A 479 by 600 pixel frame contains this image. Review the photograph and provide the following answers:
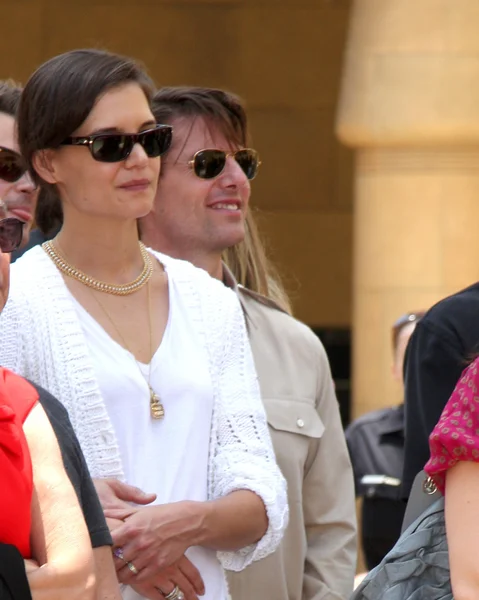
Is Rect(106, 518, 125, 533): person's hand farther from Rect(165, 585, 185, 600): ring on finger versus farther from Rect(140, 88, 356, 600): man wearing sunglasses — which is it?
Rect(140, 88, 356, 600): man wearing sunglasses

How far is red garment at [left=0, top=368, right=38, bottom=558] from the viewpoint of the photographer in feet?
9.05

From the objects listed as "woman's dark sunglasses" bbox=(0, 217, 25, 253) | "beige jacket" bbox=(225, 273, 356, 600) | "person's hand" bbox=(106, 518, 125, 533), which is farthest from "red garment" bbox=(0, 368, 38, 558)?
"beige jacket" bbox=(225, 273, 356, 600)

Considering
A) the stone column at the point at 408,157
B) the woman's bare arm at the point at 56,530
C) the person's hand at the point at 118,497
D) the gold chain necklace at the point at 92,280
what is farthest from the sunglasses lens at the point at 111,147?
the stone column at the point at 408,157

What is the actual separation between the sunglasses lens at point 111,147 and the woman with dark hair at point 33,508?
1.99ft

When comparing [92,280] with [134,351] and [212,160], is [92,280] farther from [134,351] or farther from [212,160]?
[212,160]

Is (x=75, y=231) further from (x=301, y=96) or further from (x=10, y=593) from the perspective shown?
(x=301, y=96)

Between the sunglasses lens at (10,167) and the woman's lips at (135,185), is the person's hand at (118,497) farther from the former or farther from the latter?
the sunglasses lens at (10,167)

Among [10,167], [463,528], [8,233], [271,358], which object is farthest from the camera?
[10,167]

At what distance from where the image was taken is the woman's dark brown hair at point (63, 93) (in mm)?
3531

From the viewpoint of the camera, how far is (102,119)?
11.6 feet

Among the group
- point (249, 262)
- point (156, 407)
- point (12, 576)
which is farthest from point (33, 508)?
point (249, 262)

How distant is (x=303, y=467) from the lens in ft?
13.8

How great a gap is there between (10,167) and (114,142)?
2.82 feet

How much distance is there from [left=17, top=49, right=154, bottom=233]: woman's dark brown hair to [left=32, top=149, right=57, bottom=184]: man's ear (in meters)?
0.02
